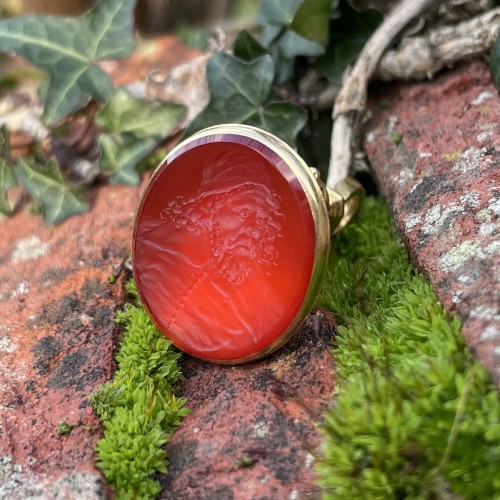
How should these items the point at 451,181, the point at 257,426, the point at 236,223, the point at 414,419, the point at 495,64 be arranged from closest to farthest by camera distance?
the point at 414,419, the point at 257,426, the point at 236,223, the point at 451,181, the point at 495,64

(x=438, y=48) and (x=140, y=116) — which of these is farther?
(x=140, y=116)

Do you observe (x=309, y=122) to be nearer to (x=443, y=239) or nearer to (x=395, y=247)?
(x=395, y=247)

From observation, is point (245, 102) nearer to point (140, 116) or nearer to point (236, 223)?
point (140, 116)

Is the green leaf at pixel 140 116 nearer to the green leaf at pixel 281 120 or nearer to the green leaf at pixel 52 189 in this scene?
the green leaf at pixel 52 189

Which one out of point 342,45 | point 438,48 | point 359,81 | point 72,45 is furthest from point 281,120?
point 72,45

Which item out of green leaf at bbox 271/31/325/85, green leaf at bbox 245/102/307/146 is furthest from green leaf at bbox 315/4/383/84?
green leaf at bbox 245/102/307/146
